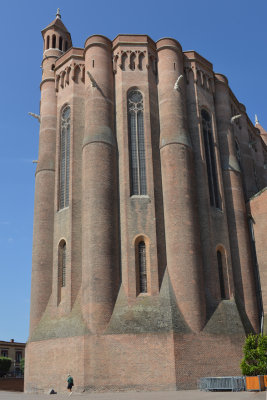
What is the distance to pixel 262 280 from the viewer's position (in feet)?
89.1

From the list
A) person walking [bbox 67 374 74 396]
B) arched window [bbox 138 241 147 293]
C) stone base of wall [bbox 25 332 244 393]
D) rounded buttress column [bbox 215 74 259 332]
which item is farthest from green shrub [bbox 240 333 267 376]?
person walking [bbox 67 374 74 396]

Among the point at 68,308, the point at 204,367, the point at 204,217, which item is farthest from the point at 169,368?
the point at 204,217

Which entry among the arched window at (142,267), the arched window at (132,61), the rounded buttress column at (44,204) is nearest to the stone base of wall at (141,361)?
the arched window at (142,267)

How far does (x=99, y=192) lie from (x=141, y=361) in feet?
29.7

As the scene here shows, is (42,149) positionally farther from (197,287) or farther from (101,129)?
(197,287)

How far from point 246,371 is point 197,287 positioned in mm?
4788

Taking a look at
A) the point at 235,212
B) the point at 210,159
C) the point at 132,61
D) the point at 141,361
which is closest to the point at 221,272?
the point at 235,212

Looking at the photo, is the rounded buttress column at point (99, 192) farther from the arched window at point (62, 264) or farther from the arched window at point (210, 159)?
the arched window at point (210, 159)

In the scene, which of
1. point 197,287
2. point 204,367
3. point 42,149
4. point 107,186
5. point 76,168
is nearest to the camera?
point 204,367

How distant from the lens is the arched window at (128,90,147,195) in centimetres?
2538

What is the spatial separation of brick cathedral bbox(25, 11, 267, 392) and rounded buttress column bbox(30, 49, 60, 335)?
0.27 ft

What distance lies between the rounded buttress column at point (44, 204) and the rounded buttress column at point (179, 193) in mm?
7692

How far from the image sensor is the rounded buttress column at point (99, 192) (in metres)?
22.4

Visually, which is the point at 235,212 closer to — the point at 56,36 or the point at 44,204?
the point at 44,204
